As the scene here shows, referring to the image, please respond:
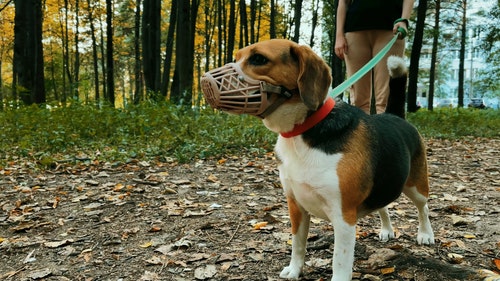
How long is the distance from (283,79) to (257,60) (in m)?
0.19

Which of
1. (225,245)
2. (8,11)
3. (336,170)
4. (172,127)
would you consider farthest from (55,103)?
(8,11)

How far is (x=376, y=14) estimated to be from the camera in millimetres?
4344

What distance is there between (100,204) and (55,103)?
22.4 ft

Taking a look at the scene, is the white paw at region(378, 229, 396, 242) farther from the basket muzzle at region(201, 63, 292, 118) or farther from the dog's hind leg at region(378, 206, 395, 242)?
the basket muzzle at region(201, 63, 292, 118)

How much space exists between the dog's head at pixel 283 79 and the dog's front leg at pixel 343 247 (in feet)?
2.17

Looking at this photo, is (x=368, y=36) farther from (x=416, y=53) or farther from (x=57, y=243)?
(x=416, y=53)

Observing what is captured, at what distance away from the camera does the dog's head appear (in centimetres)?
223

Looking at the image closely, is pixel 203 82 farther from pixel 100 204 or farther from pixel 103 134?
pixel 103 134

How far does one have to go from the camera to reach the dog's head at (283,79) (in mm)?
2227

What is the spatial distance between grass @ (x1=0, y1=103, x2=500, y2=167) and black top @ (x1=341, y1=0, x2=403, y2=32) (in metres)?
3.62

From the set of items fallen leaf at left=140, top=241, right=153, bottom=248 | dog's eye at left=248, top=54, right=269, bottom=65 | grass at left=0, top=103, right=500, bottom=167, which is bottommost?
fallen leaf at left=140, top=241, right=153, bottom=248

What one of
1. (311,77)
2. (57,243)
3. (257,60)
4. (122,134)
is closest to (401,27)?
(311,77)

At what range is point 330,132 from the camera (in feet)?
7.60

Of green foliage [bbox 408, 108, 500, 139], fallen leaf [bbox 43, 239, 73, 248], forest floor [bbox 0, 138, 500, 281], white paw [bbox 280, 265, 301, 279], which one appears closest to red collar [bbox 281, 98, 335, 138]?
white paw [bbox 280, 265, 301, 279]
